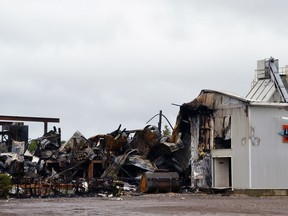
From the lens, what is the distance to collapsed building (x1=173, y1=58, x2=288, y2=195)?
1603 inches

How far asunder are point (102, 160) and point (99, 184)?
6094mm

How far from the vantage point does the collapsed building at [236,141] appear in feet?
134

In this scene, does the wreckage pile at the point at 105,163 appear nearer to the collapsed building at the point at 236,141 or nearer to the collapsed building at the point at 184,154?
the collapsed building at the point at 184,154

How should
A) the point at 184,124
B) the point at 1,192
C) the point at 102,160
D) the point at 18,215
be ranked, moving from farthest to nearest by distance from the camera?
the point at 184,124 → the point at 102,160 → the point at 1,192 → the point at 18,215

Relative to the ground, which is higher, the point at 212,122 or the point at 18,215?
the point at 212,122

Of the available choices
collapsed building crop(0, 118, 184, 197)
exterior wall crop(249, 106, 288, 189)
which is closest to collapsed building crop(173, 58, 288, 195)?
exterior wall crop(249, 106, 288, 189)

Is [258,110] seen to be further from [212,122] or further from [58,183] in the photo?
[58,183]

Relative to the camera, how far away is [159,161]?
44.9 m

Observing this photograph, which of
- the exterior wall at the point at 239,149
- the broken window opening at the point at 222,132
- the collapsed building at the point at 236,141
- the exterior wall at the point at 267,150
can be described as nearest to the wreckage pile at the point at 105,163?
the collapsed building at the point at 236,141

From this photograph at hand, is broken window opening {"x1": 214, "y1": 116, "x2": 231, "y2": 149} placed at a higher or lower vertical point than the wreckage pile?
higher

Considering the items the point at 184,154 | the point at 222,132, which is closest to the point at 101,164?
the point at 184,154

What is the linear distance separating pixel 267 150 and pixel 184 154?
707cm

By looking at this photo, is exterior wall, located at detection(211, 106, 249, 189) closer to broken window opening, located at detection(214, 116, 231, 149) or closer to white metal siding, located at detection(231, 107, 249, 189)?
white metal siding, located at detection(231, 107, 249, 189)

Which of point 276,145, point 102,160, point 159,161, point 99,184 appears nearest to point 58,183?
point 99,184
